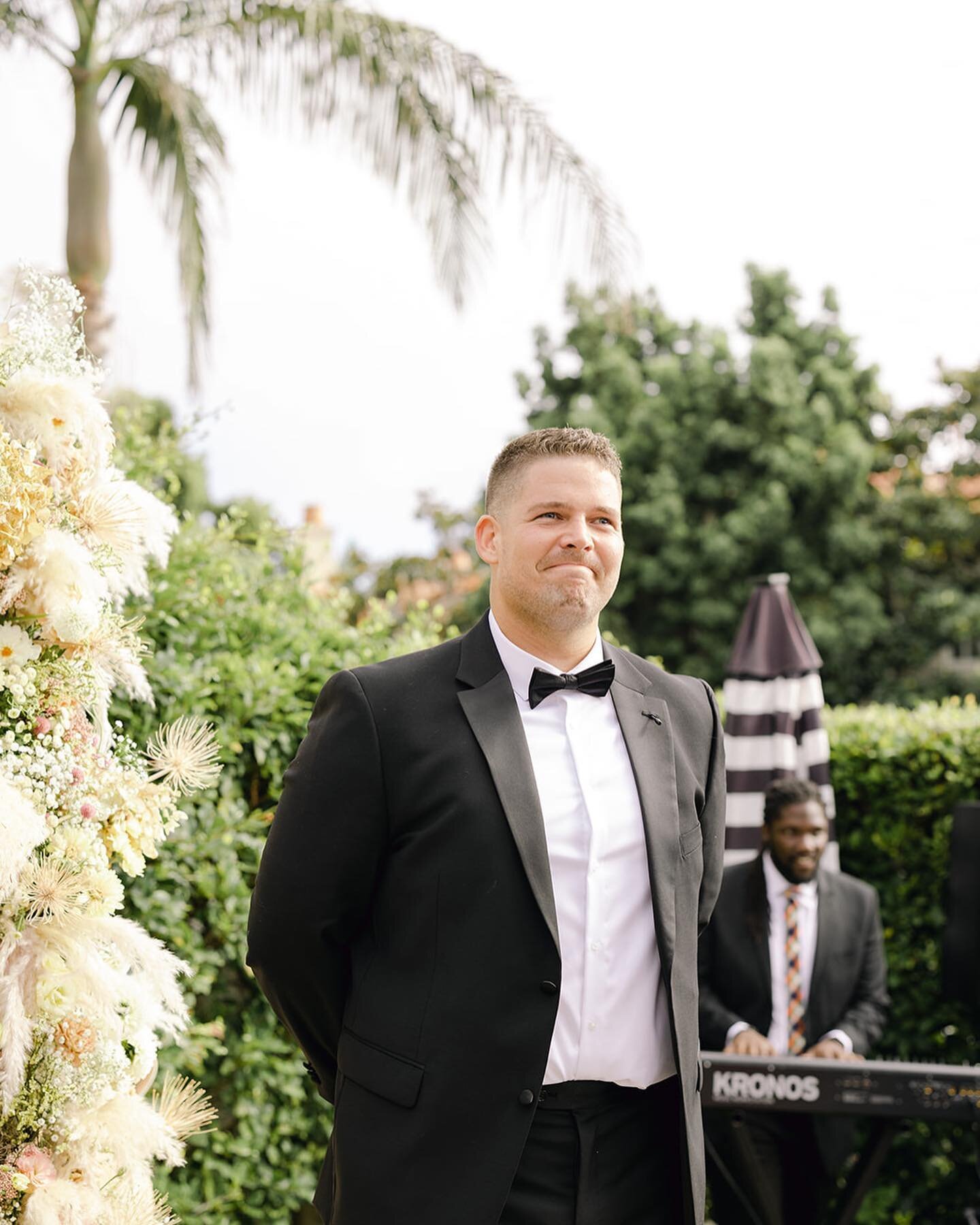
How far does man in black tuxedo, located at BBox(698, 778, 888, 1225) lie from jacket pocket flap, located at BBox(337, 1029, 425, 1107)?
2.41m

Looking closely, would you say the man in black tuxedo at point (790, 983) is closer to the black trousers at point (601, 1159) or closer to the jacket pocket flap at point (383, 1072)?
the black trousers at point (601, 1159)

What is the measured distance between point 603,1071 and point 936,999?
3672mm

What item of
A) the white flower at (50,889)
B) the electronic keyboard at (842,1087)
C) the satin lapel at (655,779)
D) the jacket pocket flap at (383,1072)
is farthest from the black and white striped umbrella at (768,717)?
the white flower at (50,889)

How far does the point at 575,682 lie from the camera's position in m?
2.51

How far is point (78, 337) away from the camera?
276cm

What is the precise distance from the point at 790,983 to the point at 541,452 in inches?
118

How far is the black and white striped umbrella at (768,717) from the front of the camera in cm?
555

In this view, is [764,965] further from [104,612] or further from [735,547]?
[735,547]

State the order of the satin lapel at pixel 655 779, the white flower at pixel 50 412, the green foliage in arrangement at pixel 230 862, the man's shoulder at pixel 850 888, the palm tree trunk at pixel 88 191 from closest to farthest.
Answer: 1. the satin lapel at pixel 655 779
2. the white flower at pixel 50 412
3. the green foliage in arrangement at pixel 230 862
4. the man's shoulder at pixel 850 888
5. the palm tree trunk at pixel 88 191

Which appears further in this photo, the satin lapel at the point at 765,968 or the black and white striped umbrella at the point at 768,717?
the black and white striped umbrella at the point at 768,717

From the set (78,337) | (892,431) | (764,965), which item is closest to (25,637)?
(78,337)

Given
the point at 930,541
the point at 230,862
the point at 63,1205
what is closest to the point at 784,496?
the point at 930,541

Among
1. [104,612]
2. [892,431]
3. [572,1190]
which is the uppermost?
[892,431]

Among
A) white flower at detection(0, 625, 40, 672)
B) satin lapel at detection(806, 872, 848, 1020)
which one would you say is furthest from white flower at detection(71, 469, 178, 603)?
satin lapel at detection(806, 872, 848, 1020)
